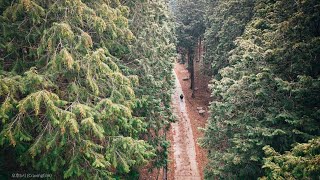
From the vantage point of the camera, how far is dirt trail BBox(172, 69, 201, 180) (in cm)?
2206

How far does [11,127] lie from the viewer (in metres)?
8.26

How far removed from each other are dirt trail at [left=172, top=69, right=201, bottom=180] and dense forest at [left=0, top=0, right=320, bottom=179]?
730 centimetres

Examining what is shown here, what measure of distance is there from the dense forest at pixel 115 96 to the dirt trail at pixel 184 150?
7.30m

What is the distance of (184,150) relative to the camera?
2517 cm

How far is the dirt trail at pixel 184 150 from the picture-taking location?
72.4 feet

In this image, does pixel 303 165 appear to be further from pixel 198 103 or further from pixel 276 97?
pixel 198 103

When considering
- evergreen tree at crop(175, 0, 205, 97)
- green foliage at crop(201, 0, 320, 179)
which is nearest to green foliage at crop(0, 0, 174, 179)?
green foliage at crop(201, 0, 320, 179)

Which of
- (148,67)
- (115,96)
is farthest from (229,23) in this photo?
(115,96)

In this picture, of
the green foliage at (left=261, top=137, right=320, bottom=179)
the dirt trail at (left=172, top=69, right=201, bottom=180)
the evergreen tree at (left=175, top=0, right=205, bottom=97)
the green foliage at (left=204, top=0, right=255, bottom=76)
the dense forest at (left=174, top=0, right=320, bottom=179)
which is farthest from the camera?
the evergreen tree at (left=175, top=0, right=205, bottom=97)

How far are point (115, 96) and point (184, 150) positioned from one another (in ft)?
53.0

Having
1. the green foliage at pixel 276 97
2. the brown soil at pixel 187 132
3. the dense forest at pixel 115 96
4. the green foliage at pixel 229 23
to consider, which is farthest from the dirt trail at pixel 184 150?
the green foliage at pixel 276 97

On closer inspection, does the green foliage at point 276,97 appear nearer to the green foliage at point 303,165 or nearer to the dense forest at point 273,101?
the dense forest at point 273,101

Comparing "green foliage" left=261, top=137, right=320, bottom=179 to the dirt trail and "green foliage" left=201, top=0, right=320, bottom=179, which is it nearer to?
"green foliage" left=201, top=0, right=320, bottom=179

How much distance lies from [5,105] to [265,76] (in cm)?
1041
